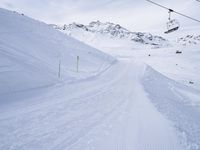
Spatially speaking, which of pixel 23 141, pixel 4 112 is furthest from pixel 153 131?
pixel 4 112

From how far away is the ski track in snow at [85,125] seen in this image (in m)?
7.72

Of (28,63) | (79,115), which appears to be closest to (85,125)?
(79,115)

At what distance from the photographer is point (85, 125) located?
9.16m

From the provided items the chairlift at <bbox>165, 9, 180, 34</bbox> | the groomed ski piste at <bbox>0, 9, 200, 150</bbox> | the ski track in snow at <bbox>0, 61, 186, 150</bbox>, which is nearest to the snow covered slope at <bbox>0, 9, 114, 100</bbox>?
the groomed ski piste at <bbox>0, 9, 200, 150</bbox>

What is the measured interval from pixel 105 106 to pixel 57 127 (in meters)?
3.41

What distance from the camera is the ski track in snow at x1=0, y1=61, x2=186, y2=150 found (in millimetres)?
7719

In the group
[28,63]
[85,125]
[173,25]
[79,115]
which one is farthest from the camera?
[173,25]

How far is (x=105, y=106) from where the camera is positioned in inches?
463

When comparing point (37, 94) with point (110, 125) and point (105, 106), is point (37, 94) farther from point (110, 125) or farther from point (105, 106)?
point (110, 125)

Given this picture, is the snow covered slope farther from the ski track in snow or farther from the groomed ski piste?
the ski track in snow

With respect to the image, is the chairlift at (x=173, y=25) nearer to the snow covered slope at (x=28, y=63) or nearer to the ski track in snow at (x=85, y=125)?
the snow covered slope at (x=28, y=63)

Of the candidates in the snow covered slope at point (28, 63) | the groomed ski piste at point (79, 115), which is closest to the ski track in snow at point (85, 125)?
the groomed ski piste at point (79, 115)

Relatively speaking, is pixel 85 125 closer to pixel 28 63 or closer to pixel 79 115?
pixel 79 115

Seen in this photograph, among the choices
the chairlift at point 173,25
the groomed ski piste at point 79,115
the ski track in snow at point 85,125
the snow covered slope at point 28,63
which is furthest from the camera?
the chairlift at point 173,25
